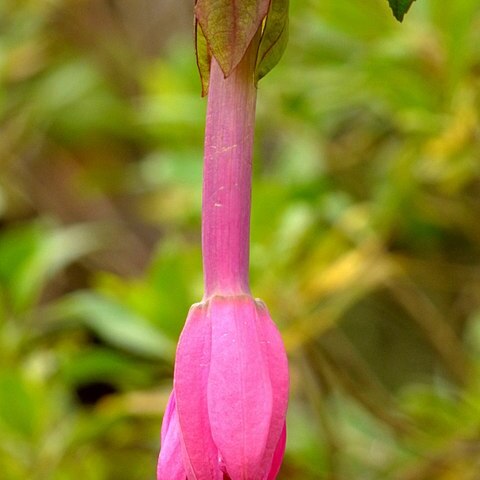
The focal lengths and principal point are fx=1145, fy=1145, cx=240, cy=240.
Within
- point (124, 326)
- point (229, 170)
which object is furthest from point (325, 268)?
point (229, 170)

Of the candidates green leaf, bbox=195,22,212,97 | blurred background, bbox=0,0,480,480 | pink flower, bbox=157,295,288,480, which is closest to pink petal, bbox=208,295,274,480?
pink flower, bbox=157,295,288,480

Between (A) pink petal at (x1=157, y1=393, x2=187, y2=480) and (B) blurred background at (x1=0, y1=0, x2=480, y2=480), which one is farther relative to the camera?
(B) blurred background at (x1=0, y1=0, x2=480, y2=480)

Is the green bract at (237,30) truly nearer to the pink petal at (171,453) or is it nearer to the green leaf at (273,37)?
the green leaf at (273,37)

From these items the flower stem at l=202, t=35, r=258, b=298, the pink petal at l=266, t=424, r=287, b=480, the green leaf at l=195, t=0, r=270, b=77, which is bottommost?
the pink petal at l=266, t=424, r=287, b=480

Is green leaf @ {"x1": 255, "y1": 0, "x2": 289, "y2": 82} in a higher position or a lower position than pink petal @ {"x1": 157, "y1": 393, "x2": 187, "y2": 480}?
higher

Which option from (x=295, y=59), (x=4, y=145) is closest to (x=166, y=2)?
(x=4, y=145)

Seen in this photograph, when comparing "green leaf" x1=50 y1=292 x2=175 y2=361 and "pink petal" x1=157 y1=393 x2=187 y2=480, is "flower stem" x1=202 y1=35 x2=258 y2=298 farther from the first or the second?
"green leaf" x1=50 y1=292 x2=175 y2=361
